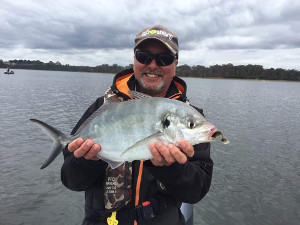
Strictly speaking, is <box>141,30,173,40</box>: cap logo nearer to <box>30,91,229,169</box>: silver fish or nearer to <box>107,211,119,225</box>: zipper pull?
<box>30,91,229,169</box>: silver fish

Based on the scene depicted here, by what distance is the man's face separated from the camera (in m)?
4.18

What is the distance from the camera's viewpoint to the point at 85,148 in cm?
312

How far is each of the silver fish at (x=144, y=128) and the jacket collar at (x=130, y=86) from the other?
3.41ft

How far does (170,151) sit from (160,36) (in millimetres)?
2139

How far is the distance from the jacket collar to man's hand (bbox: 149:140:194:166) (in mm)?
1488

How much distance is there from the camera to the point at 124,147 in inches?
117

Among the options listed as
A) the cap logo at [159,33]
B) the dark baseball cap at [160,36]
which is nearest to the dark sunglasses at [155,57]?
the dark baseball cap at [160,36]

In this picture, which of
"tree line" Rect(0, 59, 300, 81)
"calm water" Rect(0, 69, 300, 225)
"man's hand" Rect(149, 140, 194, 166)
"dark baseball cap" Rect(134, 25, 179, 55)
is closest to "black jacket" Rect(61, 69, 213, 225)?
"man's hand" Rect(149, 140, 194, 166)

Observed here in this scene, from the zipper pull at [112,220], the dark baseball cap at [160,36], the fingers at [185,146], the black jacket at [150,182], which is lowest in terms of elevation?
the zipper pull at [112,220]

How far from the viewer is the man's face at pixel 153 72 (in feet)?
13.7

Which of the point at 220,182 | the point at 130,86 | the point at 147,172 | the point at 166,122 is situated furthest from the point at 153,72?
the point at 220,182

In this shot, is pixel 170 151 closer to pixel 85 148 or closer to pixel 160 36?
pixel 85 148

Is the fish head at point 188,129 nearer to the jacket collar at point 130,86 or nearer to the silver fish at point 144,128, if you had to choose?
the silver fish at point 144,128

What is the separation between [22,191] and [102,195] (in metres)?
7.71
